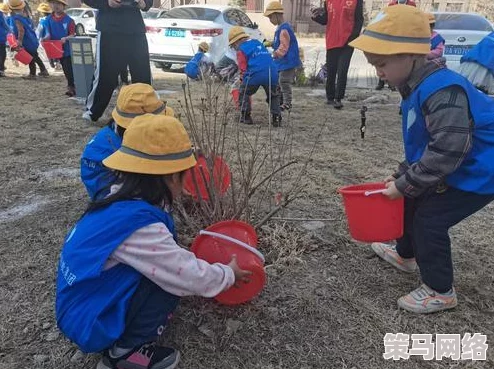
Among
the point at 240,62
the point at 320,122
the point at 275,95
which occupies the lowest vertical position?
the point at 320,122

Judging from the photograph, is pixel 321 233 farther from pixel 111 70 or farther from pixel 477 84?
pixel 111 70

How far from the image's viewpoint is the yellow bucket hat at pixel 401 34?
177cm

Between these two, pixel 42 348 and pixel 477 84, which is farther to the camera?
pixel 477 84

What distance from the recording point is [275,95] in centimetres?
509

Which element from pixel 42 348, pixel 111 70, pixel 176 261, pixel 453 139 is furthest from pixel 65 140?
pixel 453 139

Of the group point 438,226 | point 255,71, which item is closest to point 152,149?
point 438,226

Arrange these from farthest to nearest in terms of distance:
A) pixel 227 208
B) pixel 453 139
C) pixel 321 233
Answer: pixel 321 233 → pixel 227 208 → pixel 453 139

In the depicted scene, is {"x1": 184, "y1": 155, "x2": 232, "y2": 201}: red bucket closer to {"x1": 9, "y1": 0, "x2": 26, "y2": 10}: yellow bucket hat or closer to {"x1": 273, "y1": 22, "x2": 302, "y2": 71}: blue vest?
{"x1": 273, "y1": 22, "x2": 302, "y2": 71}: blue vest

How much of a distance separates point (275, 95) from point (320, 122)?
2.19ft

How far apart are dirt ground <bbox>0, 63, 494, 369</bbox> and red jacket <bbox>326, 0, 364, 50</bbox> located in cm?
264

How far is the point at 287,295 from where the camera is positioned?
2.09 metres

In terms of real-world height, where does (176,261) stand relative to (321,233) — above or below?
above

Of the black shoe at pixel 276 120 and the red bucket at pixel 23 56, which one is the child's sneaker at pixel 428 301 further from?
the red bucket at pixel 23 56

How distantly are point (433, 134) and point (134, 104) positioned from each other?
1.37m
